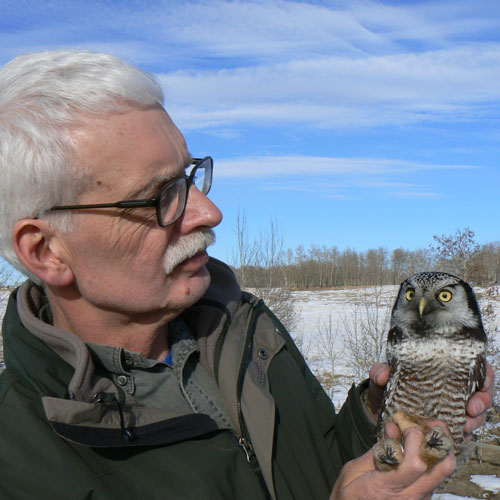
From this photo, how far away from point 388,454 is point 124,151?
1.44 meters

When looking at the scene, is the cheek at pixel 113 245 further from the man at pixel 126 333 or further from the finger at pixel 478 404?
the finger at pixel 478 404

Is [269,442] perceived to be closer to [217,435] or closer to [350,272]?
[217,435]

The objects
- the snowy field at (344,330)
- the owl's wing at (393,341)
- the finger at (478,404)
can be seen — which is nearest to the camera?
the finger at (478,404)

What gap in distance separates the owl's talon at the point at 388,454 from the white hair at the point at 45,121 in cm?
140

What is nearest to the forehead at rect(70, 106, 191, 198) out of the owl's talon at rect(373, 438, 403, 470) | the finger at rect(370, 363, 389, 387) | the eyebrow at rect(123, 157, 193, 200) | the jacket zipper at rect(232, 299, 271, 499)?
the eyebrow at rect(123, 157, 193, 200)

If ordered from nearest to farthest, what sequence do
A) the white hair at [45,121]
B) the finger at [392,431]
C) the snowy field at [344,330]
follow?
the white hair at [45,121] < the finger at [392,431] < the snowy field at [344,330]

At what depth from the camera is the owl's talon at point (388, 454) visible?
1.68 meters

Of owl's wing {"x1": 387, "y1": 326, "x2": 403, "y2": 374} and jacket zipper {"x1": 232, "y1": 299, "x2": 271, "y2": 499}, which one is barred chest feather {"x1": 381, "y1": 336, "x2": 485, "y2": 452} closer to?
owl's wing {"x1": 387, "y1": 326, "x2": 403, "y2": 374}

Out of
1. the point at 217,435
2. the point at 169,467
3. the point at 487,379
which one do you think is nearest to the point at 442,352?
the point at 487,379

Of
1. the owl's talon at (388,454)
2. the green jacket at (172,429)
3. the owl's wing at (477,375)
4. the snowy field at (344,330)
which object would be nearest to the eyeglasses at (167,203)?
the green jacket at (172,429)

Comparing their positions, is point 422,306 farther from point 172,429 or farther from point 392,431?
point 172,429

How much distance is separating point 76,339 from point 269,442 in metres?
0.80

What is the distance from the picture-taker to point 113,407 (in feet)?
5.25

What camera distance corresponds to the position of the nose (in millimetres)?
1975
